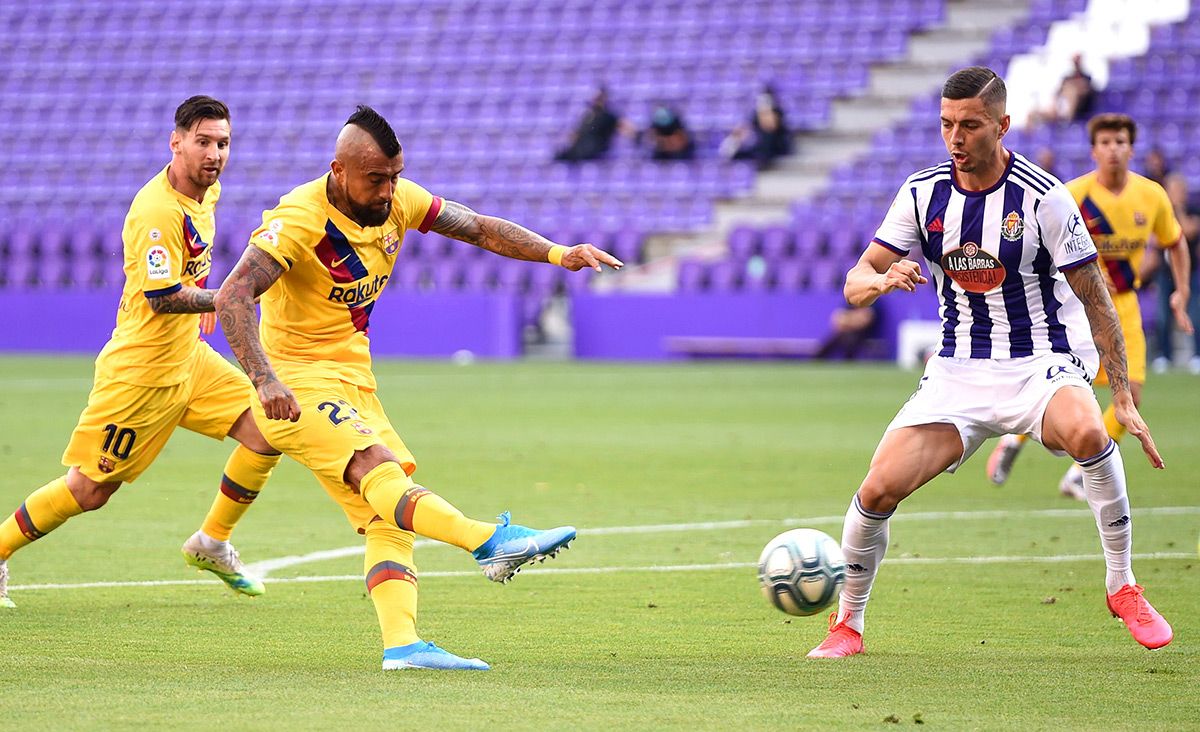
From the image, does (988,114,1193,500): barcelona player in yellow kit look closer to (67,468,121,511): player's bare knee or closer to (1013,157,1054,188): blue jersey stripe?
(1013,157,1054,188): blue jersey stripe

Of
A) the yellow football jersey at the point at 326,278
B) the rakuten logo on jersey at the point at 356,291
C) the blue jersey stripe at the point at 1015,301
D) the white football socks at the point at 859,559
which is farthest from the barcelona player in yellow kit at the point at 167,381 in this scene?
the blue jersey stripe at the point at 1015,301

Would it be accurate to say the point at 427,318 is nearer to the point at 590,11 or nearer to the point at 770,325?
the point at 770,325

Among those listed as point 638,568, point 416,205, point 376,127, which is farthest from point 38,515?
point 638,568

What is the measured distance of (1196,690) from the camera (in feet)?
17.5

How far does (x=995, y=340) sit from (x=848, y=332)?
1883 cm

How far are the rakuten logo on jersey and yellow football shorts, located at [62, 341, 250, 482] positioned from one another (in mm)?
1458

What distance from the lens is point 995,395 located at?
242 inches

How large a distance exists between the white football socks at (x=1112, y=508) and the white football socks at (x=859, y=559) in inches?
29.5

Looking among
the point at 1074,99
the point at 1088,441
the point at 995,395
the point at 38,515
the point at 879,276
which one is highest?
the point at 1074,99

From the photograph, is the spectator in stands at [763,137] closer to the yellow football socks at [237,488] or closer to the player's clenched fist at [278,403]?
the yellow football socks at [237,488]

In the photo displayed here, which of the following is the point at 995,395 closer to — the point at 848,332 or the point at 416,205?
the point at 416,205

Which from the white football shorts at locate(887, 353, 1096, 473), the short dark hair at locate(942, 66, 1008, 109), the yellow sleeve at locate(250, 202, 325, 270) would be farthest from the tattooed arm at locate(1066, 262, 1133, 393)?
the yellow sleeve at locate(250, 202, 325, 270)

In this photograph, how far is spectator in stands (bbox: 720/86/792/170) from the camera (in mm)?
28188

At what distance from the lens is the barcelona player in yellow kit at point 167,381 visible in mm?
7031
